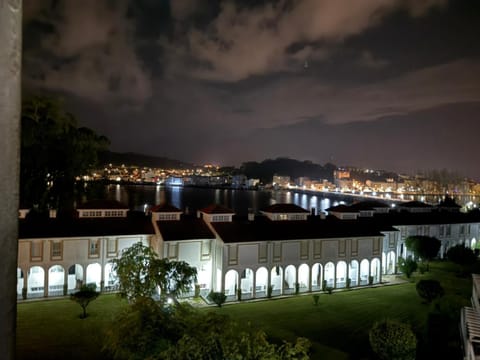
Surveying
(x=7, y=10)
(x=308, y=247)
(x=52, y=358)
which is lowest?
(x=52, y=358)

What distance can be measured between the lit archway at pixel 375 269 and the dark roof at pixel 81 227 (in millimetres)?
18510

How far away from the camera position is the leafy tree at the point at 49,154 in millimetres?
31891

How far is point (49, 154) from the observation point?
1291 inches

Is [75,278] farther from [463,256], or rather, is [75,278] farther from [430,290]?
[463,256]

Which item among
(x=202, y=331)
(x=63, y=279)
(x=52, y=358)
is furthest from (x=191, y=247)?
(x=202, y=331)

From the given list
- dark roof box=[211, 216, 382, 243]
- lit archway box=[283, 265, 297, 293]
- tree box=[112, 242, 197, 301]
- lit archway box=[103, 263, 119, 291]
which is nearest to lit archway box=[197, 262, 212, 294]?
dark roof box=[211, 216, 382, 243]

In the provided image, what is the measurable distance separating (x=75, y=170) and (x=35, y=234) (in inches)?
474

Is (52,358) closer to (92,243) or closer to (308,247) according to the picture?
(92,243)

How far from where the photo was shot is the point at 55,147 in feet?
109

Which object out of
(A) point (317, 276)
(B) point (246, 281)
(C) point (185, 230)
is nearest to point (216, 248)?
(C) point (185, 230)

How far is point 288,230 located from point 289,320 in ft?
27.7

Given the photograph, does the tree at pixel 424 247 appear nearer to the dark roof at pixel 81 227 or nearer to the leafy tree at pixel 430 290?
the leafy tree at pixel 430 290

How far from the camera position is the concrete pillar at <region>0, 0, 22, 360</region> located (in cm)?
162

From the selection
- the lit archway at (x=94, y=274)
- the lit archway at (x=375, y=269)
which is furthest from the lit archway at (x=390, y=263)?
the lit archway at (x=94, y=274)
